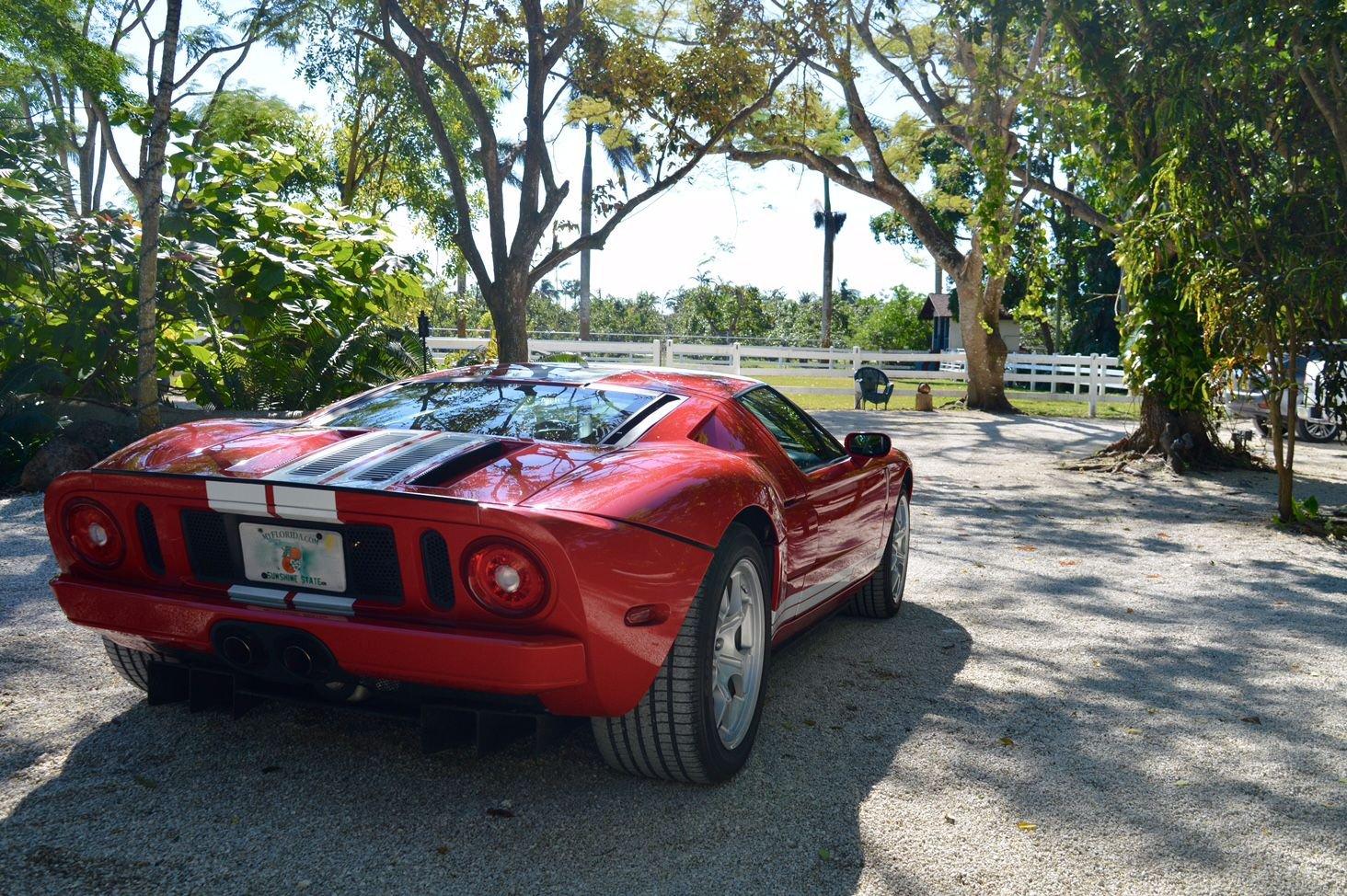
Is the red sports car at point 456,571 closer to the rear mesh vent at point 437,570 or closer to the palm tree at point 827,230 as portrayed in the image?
the rear mesh vent at point 437,570

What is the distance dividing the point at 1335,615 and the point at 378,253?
9208mm

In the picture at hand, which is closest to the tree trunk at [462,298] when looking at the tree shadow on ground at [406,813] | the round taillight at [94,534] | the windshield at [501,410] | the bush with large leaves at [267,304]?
the bush with large leaves at [267,304]

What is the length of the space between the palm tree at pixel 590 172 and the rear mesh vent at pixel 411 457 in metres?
12.3

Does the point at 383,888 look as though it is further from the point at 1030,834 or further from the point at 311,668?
the point at 1030,834

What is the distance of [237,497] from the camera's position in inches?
124

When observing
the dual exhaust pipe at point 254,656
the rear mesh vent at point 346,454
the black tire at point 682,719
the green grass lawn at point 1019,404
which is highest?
the rear mesh vent at point 346,454

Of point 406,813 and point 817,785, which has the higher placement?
point 406,813

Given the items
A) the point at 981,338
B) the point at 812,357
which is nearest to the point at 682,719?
the point at 981,338

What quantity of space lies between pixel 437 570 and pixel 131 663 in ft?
4.94

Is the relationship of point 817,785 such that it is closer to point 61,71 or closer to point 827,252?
point 61,71

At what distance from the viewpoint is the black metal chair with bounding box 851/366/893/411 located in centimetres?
2233

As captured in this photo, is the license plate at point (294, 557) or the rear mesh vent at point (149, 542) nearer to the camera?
the license plate at point (294, 557)

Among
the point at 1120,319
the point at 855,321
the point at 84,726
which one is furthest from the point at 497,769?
the point at 855,321

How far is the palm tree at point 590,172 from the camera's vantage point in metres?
15.9
